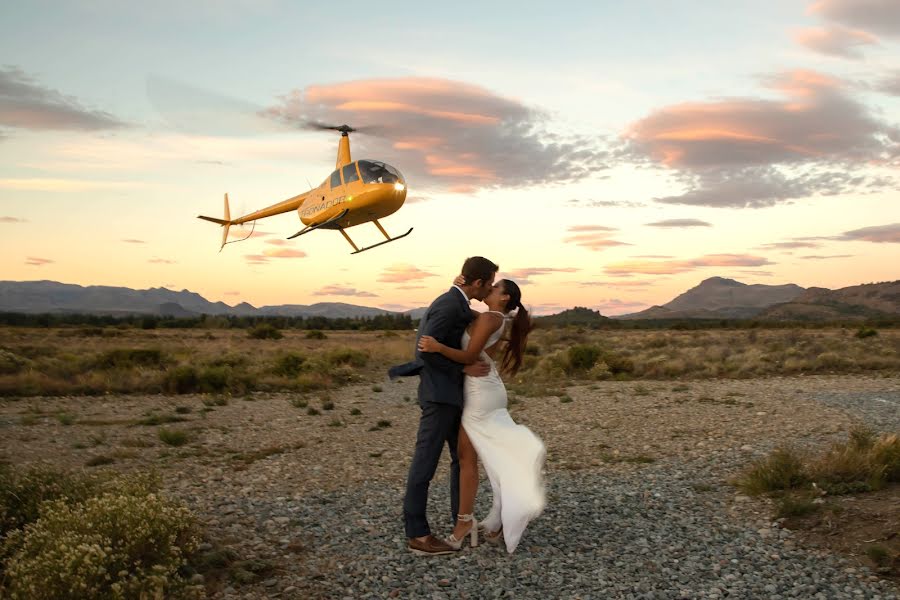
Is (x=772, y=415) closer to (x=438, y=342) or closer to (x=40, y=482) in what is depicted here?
(x=438, y=342)

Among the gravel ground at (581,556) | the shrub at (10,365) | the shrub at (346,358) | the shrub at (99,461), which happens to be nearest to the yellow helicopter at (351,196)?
the shrub at (346,358)

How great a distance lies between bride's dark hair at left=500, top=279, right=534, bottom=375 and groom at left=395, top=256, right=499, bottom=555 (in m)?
0.21

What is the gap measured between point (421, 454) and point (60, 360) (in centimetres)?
2367

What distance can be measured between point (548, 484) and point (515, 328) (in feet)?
11.2

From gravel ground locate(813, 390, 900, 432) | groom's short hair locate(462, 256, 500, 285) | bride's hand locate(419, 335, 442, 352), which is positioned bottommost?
gravel ground locate(813, 390, 900, 432)

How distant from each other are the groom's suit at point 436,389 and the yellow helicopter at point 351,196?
16.0 meters

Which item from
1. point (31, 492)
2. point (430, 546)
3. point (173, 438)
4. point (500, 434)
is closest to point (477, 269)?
point (500, 434)

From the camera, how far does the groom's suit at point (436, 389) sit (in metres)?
5.82

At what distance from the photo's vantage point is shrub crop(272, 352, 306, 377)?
→ 2423cm

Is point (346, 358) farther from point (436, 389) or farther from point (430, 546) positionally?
point (436, 389)

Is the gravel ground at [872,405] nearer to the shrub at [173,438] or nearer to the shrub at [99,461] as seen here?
the shrub at [173,438]

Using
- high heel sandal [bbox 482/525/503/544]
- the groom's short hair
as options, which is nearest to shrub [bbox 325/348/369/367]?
high heel sandal [bbox 482/525/503/544]

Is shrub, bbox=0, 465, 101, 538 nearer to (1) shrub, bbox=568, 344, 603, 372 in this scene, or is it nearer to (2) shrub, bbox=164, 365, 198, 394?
(2) shrub, bbox=164, 365, 198, 394

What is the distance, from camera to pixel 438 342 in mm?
5754
